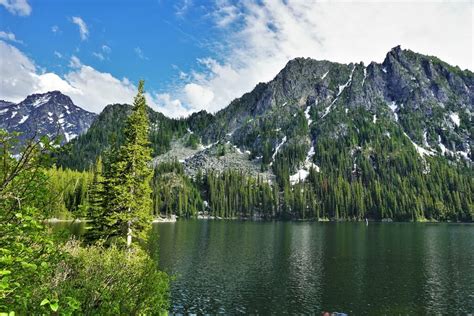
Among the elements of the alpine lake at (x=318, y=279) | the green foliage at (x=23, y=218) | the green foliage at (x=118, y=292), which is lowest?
the alpine lake at (x=318, y=279)

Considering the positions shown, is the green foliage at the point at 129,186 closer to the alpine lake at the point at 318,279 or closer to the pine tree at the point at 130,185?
the pine tree at the point at 130,185

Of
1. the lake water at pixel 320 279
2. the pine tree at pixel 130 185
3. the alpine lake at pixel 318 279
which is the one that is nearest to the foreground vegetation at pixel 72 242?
the pine tree at pixel 130 185

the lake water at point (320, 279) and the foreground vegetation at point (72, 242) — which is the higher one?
the foreground vegetation at point (72, 242)

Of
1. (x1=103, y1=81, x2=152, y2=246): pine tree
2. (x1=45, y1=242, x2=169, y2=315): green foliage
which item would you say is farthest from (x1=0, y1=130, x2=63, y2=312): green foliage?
(x1=103, y1=81, x2=152, y2=246): pine tree

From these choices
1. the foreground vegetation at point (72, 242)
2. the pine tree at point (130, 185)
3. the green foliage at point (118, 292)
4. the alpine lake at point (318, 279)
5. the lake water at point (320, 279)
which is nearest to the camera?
the foreground vegetation at point (72, 242)

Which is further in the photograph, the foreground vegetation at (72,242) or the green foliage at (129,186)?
the green foliage at (129,186)

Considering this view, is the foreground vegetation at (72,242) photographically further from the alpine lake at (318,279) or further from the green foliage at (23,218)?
the alpine lake at (318,279)

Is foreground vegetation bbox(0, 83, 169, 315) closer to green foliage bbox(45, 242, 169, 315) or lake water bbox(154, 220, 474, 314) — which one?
green foliage bbox(45, 242, 169, 315)

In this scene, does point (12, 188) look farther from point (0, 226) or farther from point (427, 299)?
point (427, 299)

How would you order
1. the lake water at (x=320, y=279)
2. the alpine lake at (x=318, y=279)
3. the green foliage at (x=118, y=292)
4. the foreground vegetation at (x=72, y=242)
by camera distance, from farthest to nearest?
the lake water at (x=320, y=279) → the alpine lake at (x=318, y=279) → the green foliage at (x=118, y=292) → the foreground vegetation at (x=72, y=242)

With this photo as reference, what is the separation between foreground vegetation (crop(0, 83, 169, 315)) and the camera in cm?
706

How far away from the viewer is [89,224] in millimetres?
35844

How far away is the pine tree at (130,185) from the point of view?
35500mm

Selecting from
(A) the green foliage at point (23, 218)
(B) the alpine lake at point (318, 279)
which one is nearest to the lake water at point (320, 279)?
(B) the alpine lake at point (318, 279)
